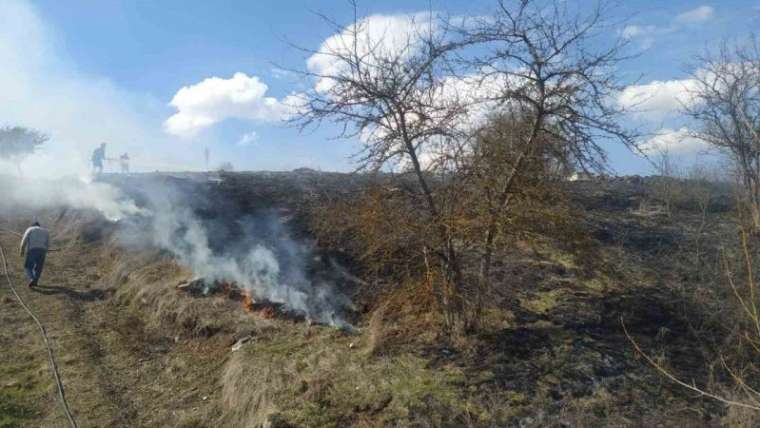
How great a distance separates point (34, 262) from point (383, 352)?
8.81 m

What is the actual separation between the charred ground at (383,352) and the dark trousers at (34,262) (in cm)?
47

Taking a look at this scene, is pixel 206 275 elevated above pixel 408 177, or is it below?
below

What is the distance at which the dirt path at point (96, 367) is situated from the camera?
621 cm

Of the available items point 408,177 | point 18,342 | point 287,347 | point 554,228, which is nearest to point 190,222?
point 18,342

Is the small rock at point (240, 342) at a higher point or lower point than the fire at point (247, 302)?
lower

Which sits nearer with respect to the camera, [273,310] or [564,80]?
[564,80]

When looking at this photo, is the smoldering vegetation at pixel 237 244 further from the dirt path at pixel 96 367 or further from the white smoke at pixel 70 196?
the dirt path at pixel 96 367

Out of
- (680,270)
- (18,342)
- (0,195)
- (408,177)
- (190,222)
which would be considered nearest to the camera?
(408,177)

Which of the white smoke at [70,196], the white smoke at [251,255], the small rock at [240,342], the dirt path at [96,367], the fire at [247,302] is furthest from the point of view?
the white smoke at [70,196]

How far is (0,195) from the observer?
74.3 feet

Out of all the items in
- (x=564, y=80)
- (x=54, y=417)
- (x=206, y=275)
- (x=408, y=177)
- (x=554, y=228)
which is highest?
(x=564, y=80)

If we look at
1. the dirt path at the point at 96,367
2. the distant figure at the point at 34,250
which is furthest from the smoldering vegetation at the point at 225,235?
the distant figure at the point at 34,250

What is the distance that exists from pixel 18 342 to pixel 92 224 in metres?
7.28

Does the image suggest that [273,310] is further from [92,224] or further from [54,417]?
[92,224]
